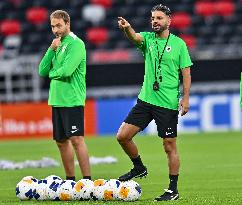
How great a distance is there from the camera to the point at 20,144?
24.4 metres

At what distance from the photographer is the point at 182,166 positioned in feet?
55.1

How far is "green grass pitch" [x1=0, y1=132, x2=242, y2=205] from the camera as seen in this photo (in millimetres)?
11680

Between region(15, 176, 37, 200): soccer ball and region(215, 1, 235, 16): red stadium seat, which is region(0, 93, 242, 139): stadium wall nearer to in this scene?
region(215, 1, 235, 16): red stadium seat

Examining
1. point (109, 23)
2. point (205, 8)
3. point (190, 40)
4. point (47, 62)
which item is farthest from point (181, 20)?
point (47, 62)

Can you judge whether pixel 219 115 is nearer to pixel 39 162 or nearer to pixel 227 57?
pixel 227 57

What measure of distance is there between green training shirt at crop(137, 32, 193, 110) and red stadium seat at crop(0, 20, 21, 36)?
67.6ft

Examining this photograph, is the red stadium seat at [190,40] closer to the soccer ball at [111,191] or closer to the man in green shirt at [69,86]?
the man in green shirt at [69,86]

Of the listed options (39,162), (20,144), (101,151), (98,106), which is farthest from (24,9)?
(39,162)

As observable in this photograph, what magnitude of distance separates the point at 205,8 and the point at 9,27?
6434 mm

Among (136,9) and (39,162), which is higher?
(136,9)

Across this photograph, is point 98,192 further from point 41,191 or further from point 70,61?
point 70,61

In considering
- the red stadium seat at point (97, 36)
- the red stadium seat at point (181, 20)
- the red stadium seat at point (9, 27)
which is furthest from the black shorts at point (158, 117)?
the red stadium seat at point (9, 27)

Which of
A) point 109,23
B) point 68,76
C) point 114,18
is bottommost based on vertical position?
point 68,76

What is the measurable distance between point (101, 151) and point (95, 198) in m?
10.0
